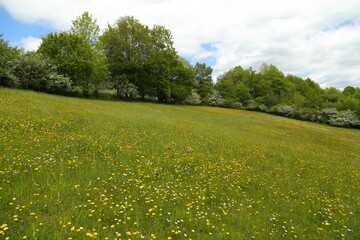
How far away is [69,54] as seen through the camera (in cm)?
3334

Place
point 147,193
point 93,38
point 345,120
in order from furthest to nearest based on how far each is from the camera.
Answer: point 345,120
point 93,38
point 147,193

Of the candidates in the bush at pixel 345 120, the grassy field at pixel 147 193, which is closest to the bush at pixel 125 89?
the grassy field at pixel 147 193

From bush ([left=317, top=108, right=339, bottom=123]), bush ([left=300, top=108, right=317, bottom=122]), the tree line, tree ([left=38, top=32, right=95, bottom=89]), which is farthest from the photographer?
bush ([left=300, top=108, right=317, bottom=122])

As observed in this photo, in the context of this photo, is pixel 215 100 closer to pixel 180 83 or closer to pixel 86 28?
pixel 180 83

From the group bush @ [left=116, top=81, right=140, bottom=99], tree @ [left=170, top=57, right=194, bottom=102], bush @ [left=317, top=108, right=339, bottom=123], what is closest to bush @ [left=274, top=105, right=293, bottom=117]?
bush @ [left=317, top=108, right=339, bottom=123]

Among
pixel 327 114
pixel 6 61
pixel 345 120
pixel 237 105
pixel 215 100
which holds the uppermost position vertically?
pixel 6 61

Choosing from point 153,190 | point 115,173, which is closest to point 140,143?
point 115,173

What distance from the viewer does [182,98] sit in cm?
5834

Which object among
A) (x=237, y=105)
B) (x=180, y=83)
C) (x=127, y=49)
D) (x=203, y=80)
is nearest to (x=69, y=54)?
(x=127, y=49)

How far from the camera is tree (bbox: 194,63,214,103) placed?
67062 millimetres

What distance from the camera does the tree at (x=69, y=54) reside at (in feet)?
106

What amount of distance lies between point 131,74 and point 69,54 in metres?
15.6

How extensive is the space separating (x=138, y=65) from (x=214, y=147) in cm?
3879

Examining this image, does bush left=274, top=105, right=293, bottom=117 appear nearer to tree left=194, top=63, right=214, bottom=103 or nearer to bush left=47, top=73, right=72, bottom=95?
tree left=194, top=63, right=214, bottom=103
